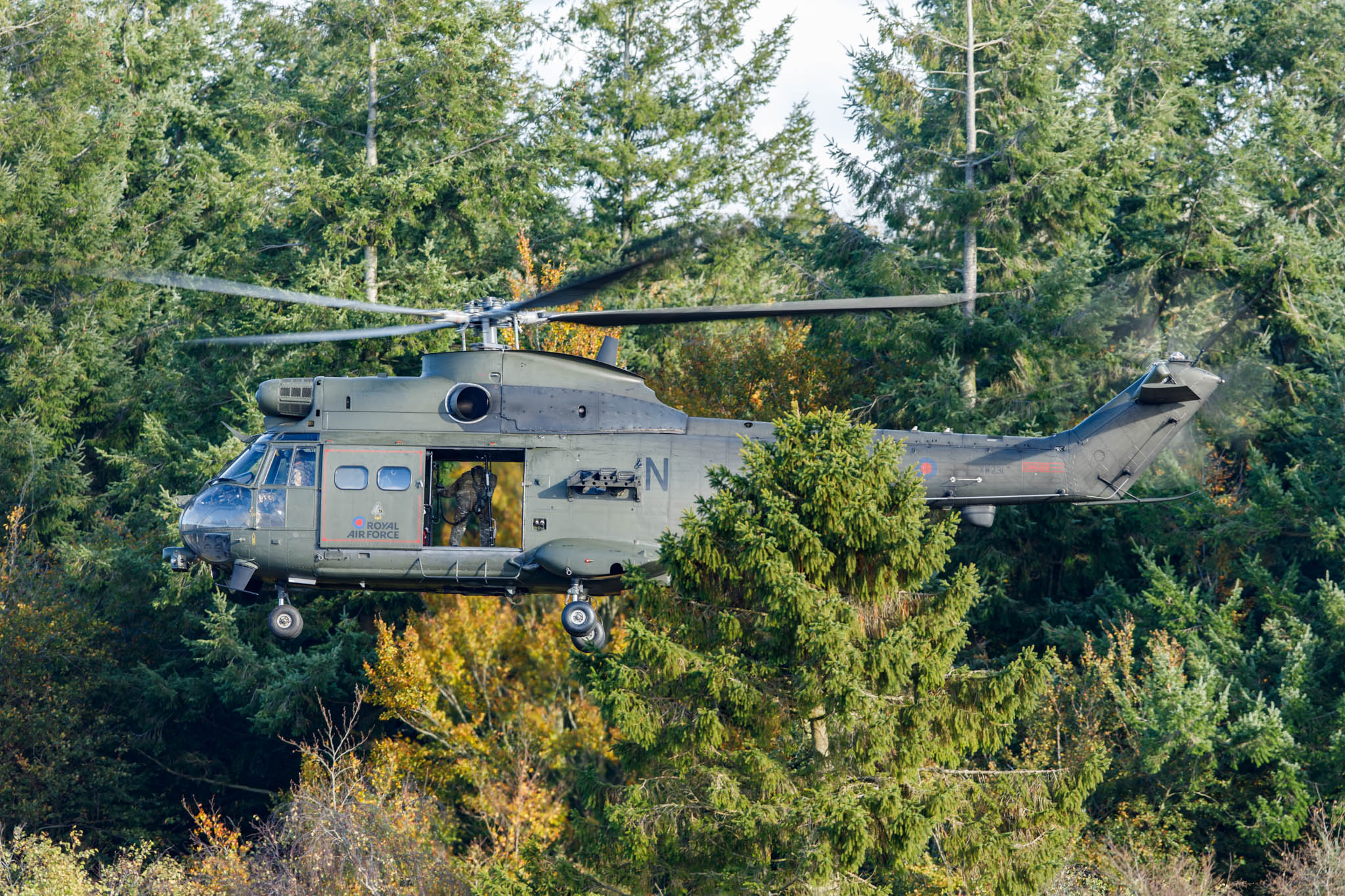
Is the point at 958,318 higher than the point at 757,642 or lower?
higher

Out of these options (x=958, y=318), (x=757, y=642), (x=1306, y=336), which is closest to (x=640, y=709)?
(x=757, y=642)

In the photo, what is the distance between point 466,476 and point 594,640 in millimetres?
2528

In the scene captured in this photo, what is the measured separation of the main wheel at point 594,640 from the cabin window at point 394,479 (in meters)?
2.69

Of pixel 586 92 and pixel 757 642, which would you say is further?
pixel 586 92

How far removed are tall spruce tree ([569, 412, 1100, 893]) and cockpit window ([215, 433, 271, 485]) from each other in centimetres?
476

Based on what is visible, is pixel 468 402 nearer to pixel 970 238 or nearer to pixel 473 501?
pixel 473 501

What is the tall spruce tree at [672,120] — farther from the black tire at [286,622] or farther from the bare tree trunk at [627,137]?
the black tire at [286,622]

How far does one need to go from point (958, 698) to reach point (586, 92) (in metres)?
27.4

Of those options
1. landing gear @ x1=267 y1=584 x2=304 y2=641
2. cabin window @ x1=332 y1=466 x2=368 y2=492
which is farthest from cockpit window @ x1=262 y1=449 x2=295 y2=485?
landing gear @ x1=267 y1=584 x2=304 y2=641

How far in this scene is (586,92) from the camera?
137 feet

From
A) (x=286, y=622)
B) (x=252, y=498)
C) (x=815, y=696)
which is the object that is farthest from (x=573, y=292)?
(x=815, y=696)

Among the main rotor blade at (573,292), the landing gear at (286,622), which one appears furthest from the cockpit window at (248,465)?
the main rotor blade at (573,292)

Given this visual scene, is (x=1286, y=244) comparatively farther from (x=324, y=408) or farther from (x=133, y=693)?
(x=133, y=693)

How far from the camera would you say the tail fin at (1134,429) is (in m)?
18.4
